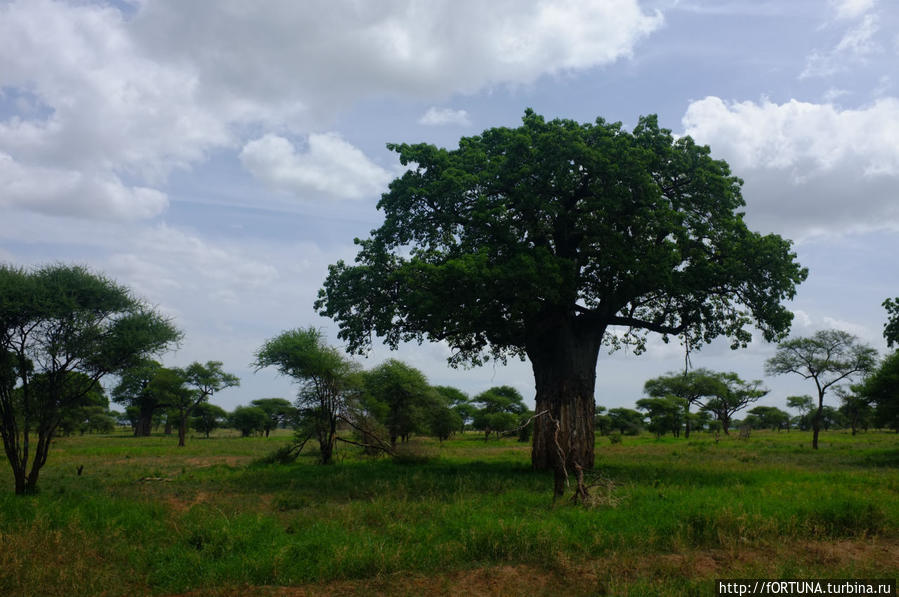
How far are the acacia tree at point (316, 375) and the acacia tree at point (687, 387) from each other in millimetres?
50945

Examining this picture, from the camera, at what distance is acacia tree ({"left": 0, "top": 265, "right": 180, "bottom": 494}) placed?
48.6 ft

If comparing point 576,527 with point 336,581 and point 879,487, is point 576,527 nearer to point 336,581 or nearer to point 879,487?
point 336,581

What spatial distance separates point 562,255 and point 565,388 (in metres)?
4.60

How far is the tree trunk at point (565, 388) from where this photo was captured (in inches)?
743

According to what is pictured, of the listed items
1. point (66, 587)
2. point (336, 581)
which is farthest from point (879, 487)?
point (66, 587)

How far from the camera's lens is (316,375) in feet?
86.9

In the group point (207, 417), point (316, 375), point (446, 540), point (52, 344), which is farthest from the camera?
point (207, 417)

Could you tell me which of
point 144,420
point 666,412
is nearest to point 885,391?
point 666,412

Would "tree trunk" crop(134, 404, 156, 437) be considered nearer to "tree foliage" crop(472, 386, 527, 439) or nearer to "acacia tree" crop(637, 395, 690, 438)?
"tree foliage" crop(472, 386, 527, 439)

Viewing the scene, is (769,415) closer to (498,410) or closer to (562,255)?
(498,410)

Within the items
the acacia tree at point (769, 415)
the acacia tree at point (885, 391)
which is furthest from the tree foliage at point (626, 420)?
the acacia tree at point (885, 391)

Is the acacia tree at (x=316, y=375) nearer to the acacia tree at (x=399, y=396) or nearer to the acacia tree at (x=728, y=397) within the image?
the acacia tree at (x=399, y=396)

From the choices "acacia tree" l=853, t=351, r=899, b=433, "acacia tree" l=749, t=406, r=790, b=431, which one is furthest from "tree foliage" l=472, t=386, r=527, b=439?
"acacia tree" l=749, t=406, r=790, b=431

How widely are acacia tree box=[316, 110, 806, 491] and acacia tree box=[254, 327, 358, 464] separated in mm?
6800
